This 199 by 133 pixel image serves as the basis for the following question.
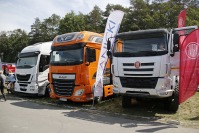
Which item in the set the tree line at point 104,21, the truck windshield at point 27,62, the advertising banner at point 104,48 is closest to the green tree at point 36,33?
the tree line at point 104,21

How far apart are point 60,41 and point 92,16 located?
57433 mm

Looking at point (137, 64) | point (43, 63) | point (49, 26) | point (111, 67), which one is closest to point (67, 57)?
point (111, 67)

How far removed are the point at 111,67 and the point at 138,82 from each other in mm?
1502

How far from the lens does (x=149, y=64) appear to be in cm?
867

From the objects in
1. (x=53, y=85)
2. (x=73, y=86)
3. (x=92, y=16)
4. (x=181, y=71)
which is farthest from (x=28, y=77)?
(x=92, y=16)

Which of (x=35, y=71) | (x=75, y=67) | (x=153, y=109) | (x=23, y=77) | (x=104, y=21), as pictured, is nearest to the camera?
(x=153, y=109)

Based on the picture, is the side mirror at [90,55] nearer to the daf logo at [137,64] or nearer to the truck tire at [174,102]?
the daf logo at [137,64]

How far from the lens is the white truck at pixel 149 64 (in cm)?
859

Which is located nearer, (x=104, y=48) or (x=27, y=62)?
(x=104, y=48)

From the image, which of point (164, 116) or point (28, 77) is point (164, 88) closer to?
point (164, 116)

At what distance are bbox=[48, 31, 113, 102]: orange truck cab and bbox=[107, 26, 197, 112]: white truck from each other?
1963 millimetres

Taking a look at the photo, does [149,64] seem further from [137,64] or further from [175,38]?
[175,38]

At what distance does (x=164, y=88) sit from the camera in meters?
8.63

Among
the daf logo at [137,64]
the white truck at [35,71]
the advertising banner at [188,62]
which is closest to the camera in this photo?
the advertising banner at [188,62]
